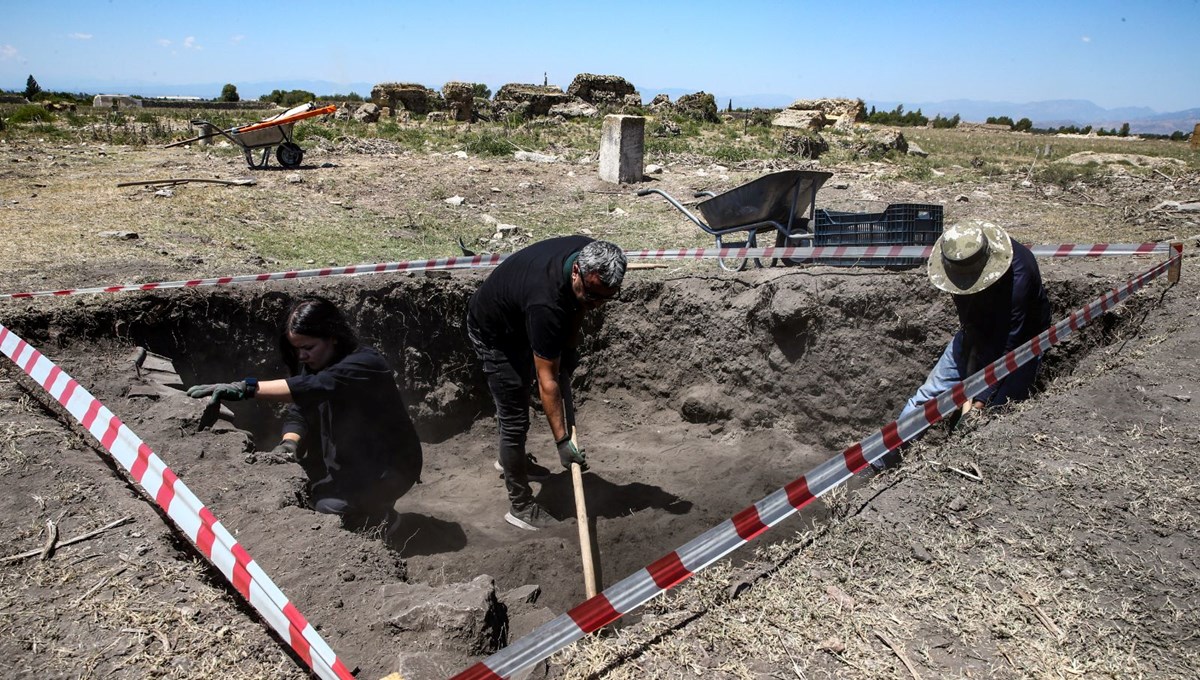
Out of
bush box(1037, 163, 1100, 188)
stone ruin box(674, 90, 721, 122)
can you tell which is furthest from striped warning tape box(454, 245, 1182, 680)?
stone ruin box(674, 90, 721, 122)

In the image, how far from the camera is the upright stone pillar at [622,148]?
11.2 m

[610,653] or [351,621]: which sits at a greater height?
[610,653]

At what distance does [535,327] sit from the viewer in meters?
3.80

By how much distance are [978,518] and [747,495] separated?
6.78 ft

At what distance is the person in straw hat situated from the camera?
3777mm

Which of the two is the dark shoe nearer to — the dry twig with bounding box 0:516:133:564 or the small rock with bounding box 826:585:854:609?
the dry twig with bounding box 0:516:133:564

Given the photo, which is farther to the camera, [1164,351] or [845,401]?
[845,401]

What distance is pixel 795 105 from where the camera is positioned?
2836cm

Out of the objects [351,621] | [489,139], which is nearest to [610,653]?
[351,621]

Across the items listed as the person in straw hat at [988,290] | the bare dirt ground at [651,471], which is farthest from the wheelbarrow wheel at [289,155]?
the person in straw hat at [988,290]

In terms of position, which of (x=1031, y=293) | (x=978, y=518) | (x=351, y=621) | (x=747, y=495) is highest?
(x=1031, y=293)

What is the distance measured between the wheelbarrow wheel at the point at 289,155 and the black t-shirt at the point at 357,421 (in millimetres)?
8678

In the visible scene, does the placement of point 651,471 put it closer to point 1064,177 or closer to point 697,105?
point 1064,177

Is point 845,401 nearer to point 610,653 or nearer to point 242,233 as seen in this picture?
point 610,653
